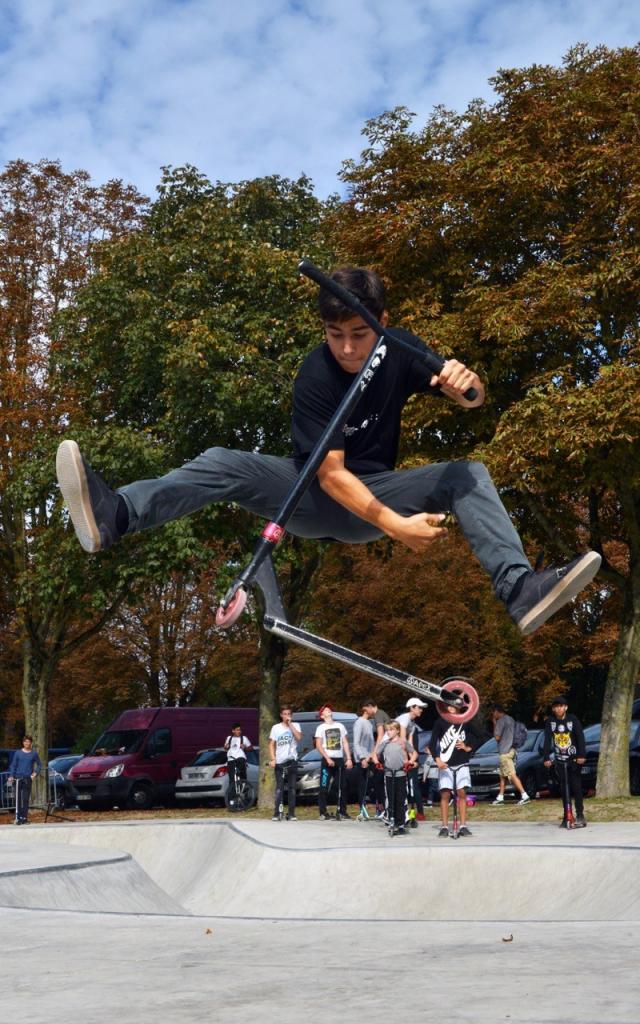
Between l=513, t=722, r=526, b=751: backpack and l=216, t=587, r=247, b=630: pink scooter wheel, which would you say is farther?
l=513, t=722, r=526, b=751: backpack

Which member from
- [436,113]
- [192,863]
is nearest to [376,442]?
[192,863]


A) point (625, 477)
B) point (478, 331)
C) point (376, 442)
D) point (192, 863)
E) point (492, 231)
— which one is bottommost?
point (192, 863)

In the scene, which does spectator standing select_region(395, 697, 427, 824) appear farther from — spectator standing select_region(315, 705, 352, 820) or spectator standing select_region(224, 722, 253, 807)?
spectator standing select_region(224, 722, 253, 807)

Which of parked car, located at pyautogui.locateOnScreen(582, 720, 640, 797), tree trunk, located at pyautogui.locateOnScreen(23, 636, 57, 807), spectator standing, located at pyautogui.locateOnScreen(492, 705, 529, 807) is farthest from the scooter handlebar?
tree trunk, located at pyautogui.locateOnScreen(23, 636, 57, 807)

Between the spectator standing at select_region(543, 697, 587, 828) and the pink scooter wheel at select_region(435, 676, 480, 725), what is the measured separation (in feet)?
37.4

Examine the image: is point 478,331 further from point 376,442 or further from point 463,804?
point 376,442

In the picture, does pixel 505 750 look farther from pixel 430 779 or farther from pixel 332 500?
pixel 332 500

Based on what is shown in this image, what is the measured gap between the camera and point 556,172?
20.1 meters

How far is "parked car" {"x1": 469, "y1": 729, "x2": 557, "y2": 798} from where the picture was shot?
24766mm

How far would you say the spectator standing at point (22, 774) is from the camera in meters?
22.8

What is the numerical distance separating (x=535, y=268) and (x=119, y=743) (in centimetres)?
1731

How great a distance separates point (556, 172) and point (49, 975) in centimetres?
1741

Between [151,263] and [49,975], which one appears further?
[151,263]

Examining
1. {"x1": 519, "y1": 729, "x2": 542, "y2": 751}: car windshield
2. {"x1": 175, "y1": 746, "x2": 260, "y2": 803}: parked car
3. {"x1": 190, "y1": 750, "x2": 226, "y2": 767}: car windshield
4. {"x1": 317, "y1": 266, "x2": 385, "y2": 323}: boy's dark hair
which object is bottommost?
{"x1": 175, "y1": 746, "x2": 260, "y2": 803}: parked car
